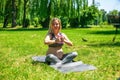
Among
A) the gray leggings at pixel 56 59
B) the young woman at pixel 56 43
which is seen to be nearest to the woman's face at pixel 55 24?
the young woman at pixel 56 43

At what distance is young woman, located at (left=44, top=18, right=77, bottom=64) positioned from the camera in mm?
9023

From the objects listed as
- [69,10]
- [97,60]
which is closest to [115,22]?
[97,60]

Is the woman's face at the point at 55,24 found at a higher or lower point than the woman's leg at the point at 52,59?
higher

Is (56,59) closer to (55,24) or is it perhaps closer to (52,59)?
(52,59)

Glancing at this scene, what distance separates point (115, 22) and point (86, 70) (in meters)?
10.3

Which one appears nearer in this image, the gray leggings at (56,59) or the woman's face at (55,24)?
the gray leggings at (56,59)

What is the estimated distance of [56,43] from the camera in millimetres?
9094

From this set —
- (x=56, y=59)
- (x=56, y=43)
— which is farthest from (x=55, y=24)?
(x=56, y=59)

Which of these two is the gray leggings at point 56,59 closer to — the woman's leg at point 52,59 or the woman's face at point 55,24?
the woman's leg at point 52,59

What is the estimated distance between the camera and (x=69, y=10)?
4097cm

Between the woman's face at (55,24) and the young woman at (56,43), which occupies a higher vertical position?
the woman's face at (55,24)

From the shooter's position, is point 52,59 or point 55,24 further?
point 55,24

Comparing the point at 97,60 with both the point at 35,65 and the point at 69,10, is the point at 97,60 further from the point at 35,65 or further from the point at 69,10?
the point at 69,10

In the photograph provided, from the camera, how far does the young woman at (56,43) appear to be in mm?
9023
